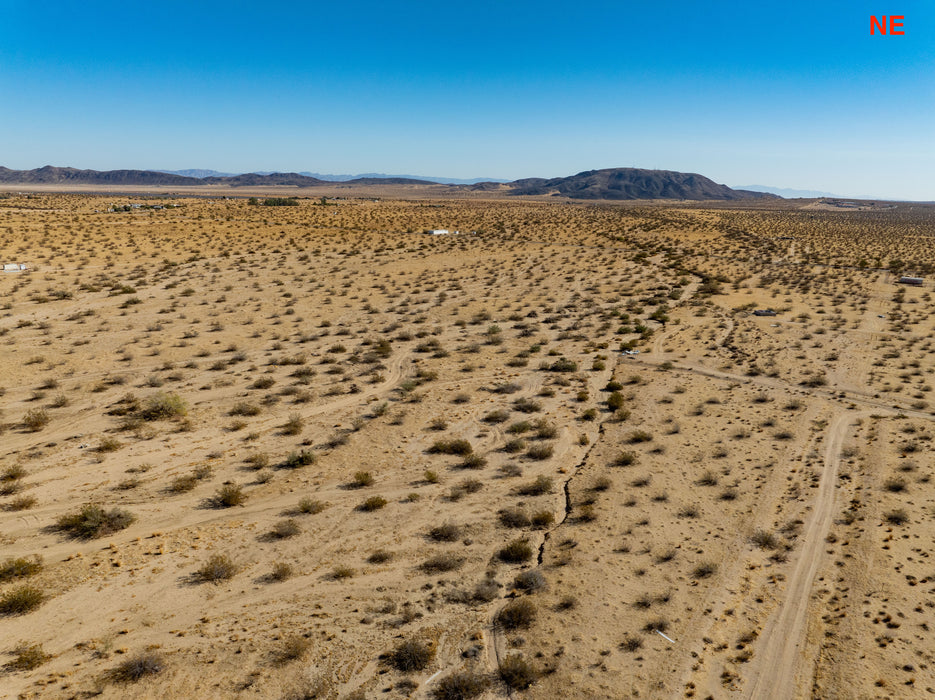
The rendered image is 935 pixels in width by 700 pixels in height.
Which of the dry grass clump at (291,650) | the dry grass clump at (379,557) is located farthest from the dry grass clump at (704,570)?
the dry grass clump at (291,650)

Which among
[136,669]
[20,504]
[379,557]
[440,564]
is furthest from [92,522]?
[440,564]

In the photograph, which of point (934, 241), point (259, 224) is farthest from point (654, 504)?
point (934, 241)

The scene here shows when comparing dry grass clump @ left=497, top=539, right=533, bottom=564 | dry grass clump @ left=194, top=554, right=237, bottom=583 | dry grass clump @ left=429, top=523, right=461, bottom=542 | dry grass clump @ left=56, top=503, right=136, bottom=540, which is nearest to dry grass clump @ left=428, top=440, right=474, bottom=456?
dry grass clump @ left=429, top=523, right=461, bottom=542

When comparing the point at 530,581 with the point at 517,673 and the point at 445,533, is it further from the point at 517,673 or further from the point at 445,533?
the point at 445,533

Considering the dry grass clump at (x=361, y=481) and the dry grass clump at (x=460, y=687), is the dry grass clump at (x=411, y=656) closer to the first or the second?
the dry grass clump at (x=460, y=687)

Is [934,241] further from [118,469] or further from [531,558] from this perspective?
[118,469]

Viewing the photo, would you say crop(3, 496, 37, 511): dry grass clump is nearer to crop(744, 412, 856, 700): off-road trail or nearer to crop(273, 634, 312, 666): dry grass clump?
crop(273, 634, 312, 666): dry grass clump
